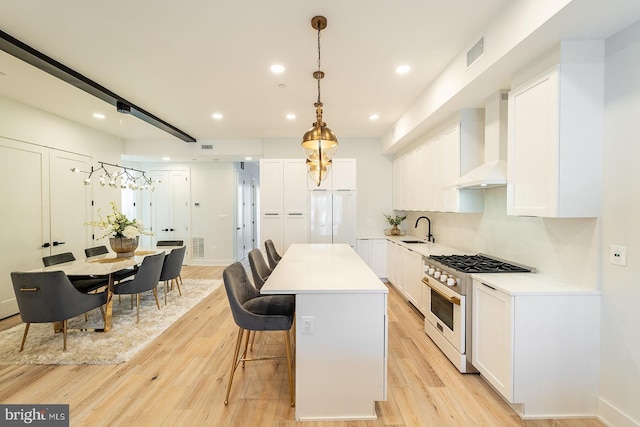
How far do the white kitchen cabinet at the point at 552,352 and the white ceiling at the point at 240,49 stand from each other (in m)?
1.80

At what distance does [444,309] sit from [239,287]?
6.48ft

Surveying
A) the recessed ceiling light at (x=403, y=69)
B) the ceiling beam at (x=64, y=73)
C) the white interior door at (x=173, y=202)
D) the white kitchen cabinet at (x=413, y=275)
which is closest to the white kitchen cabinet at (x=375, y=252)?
the white kitchen cabinet at (x=413, y=275)

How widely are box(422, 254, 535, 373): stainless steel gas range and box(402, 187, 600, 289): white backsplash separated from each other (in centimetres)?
14

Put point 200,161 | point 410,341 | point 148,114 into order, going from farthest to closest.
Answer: point 200,161 < point 148,114 < point 410,341

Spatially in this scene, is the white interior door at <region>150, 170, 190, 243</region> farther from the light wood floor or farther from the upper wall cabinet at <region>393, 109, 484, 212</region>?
the upper wall cabinet at <region>393, 109, 484, 212</region>

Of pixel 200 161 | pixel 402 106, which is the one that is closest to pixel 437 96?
pixel 402 106

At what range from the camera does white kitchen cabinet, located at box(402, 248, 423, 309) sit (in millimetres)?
3547

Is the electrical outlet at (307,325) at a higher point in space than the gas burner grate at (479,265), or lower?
lower

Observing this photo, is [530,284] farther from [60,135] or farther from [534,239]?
[60,135]

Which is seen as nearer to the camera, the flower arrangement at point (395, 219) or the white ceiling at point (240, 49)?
the white ceiling at point (240, 49)

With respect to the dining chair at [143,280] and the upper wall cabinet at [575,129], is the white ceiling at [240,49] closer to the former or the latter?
the upper wall cabinet at [575,129]

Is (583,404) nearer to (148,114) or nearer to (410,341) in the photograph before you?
(410,341)

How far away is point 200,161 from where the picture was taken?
671cm

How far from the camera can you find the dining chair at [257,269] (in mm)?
2768
